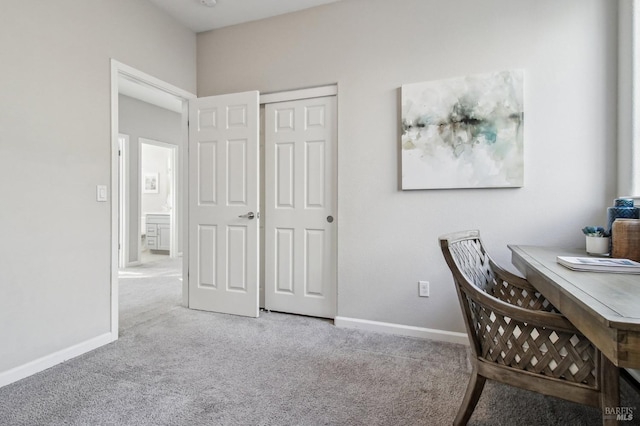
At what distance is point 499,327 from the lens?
127cm

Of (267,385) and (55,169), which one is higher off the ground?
(55,169)

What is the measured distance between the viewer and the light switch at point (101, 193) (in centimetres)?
242

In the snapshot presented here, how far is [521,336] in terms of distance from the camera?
1221mm

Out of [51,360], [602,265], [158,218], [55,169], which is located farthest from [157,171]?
[602,265]

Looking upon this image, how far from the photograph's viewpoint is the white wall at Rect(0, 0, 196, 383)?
1934 mm

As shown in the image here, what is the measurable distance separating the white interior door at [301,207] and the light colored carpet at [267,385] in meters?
0.41

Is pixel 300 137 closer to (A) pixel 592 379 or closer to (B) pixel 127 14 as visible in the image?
(B) pixel 127 14

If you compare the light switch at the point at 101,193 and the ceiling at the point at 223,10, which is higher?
the ceiling at the point at 223,10

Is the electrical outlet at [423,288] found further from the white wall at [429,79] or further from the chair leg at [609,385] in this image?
the chair leg at [609,385]

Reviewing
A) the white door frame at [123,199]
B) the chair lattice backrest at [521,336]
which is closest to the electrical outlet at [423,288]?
the chair lattice backrest at [521,336]

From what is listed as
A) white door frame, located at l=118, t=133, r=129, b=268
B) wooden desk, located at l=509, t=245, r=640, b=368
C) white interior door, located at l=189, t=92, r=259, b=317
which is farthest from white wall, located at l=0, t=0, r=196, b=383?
white door frame, located at l=118, t=133, r=129, b=268

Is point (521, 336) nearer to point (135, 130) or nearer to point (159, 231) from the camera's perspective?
point (135, 130)

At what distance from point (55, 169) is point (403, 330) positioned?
2.72 metres

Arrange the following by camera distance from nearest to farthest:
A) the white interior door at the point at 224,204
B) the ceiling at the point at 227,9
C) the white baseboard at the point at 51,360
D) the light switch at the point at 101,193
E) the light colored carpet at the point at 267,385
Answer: the light colored carpet at the point at 267,385 → the white baseboard at the point at 51,360 → the light switch at the point at 101,193 → the ceiling at the point at 227,9 → the white interior door at the point at 224,204
